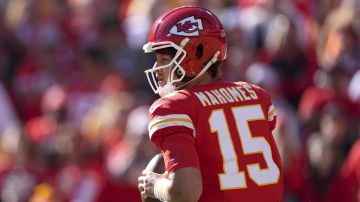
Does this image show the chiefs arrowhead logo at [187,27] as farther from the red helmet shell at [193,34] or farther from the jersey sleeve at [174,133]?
the jersey sleeve at [174,133]

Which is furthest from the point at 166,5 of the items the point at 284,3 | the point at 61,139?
the point at 61,139

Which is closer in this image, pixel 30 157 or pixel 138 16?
pixel 30 157

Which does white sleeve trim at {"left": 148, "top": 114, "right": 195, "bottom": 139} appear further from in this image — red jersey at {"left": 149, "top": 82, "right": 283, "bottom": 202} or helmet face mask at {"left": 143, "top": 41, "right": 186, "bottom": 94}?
helmet face mask at {"left": 143, "top": 41, "right": 186, "bottom": 94}

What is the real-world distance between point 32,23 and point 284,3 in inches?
140

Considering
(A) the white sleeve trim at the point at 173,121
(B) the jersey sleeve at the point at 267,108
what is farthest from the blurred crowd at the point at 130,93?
(A) the white sleeve trim at the point at 173,121

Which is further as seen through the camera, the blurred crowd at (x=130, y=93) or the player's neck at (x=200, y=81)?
the blurred crowd at (x=130, y=93)

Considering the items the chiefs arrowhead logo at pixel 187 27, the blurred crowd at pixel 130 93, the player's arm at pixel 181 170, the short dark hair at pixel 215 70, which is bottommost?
the blurred crowd at pixel 130 93

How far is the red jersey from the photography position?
14.9 feet

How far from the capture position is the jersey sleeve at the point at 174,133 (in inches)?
176

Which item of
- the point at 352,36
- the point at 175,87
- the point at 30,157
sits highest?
the point at 175,87

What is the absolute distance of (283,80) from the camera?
30.9ft

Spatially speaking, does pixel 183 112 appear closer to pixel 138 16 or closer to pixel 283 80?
pixel 283 80

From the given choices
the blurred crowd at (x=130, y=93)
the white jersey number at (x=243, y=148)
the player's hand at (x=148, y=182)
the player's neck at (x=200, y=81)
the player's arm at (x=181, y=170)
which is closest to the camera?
the player's arm at (x=181, y=170)

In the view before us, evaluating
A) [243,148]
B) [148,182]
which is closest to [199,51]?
[243,148]
